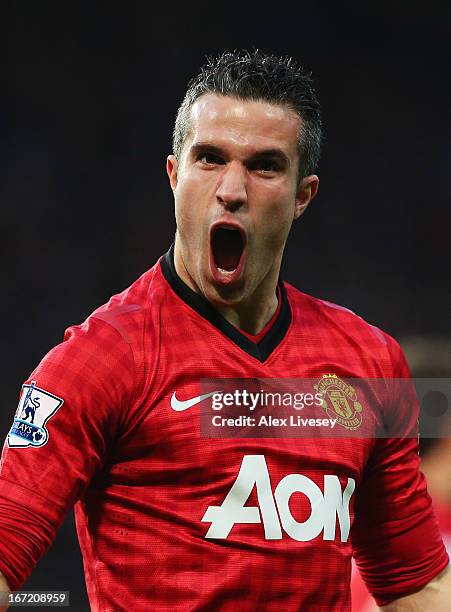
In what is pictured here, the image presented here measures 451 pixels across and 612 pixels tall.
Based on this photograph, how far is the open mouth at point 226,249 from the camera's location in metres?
1.72

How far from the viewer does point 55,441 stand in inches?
56.4

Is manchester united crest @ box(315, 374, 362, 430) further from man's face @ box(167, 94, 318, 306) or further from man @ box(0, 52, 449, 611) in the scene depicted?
man's face @ box(167, 94, 318, 306)

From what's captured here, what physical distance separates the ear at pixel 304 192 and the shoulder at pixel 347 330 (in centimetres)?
17

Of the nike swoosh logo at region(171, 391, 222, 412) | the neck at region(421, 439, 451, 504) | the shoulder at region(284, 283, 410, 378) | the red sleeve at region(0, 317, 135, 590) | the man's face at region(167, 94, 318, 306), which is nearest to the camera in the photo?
the red sleeve at region(0, 317, 135, 590)

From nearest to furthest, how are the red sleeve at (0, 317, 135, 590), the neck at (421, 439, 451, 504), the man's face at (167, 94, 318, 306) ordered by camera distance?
the red sleeve at (0, 317, 135, 590)
the man's face at (167, 94, 318, 306)
the neck at (421, 439, 451, 504)

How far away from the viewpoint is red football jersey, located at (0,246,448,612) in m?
1.44

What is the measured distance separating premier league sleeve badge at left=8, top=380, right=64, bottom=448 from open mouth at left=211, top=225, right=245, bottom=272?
0.41m

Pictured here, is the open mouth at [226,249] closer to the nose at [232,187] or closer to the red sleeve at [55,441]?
the nose at [232,187]

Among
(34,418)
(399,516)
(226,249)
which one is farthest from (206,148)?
(399,516)

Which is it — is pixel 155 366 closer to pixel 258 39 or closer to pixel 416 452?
pixel 416 452

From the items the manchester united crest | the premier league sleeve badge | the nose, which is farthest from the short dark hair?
the premier league sleeve badge

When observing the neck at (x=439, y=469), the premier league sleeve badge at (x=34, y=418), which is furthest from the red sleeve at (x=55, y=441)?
the neck at (x=439, y=469)

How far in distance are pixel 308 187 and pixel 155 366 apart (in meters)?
0.51

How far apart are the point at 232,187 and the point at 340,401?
1.38 ft
